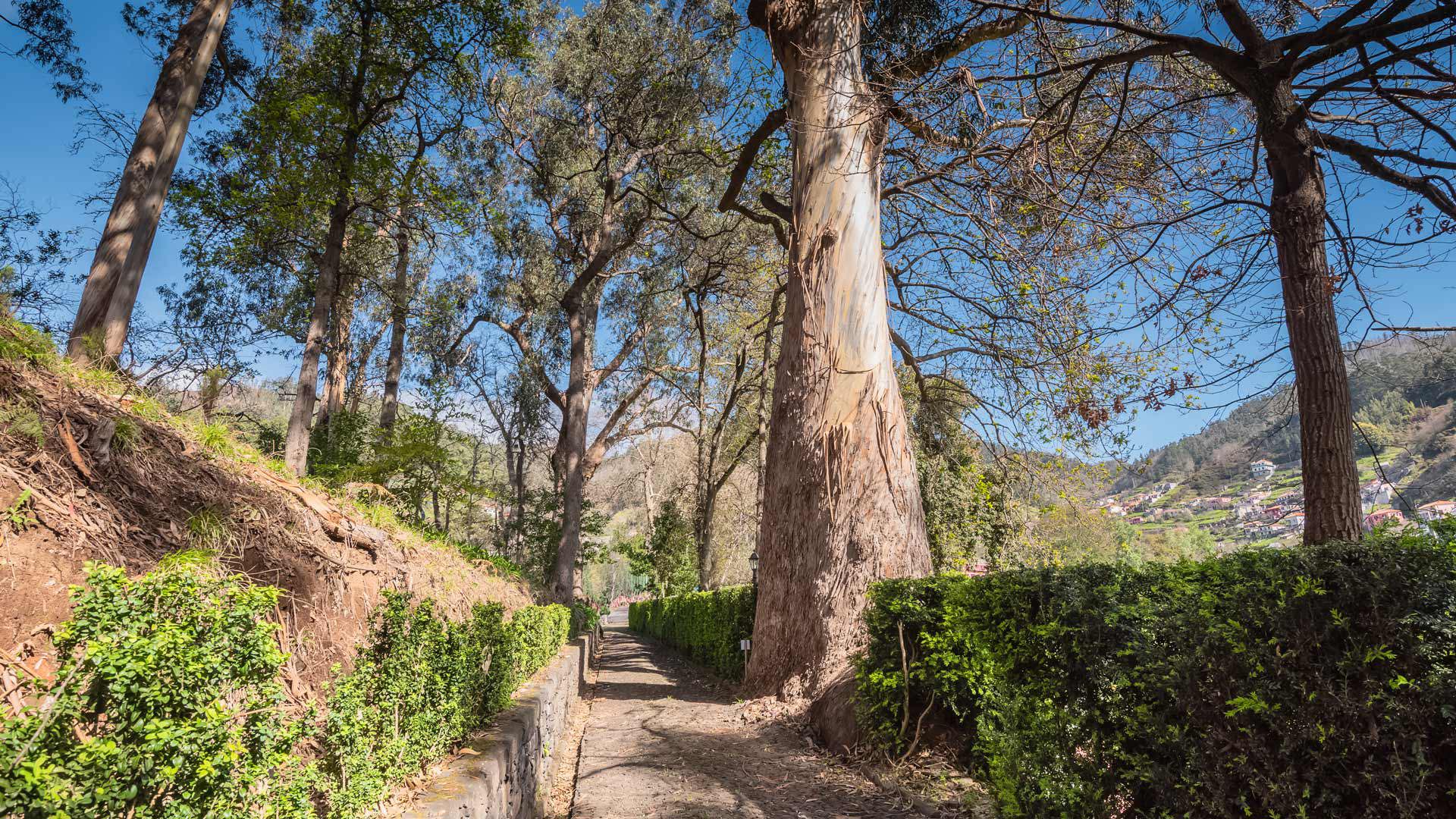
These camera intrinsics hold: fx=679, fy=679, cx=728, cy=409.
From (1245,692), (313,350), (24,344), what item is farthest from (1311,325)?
(313,350)

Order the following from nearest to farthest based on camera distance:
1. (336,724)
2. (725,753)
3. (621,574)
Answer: (336,724) < (725,753) < (621,574)

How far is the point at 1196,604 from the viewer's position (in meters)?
2.54

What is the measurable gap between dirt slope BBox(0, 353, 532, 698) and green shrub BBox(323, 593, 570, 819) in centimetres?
66

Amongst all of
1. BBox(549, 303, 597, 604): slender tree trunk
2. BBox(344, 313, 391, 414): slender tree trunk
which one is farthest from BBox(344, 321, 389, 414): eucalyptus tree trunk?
BBox(549, 303, 597, 604): slender tree trunk

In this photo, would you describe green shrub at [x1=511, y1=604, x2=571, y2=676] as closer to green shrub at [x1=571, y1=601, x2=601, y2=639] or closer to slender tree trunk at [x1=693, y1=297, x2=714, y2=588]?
green shrub at [x1=571, y1=601, x2=601, y2=639]

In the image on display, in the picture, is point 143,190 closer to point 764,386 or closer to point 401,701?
point 401,701

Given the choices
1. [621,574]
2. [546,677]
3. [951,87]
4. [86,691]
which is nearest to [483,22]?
[951,87]

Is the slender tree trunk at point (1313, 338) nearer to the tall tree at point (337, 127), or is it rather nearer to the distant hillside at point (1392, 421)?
the distant hillside at point (1392, 421)

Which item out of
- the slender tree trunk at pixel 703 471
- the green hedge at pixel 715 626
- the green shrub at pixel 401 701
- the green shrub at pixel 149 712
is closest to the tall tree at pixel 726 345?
the slender tree trunk at pixel 703 471

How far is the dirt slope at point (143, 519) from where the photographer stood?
2.74m

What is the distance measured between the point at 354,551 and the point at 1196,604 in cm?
509

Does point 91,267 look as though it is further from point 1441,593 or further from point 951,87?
point 1441,593

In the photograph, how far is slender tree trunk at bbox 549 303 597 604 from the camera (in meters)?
15.7

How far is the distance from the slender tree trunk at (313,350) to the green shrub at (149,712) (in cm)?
746
